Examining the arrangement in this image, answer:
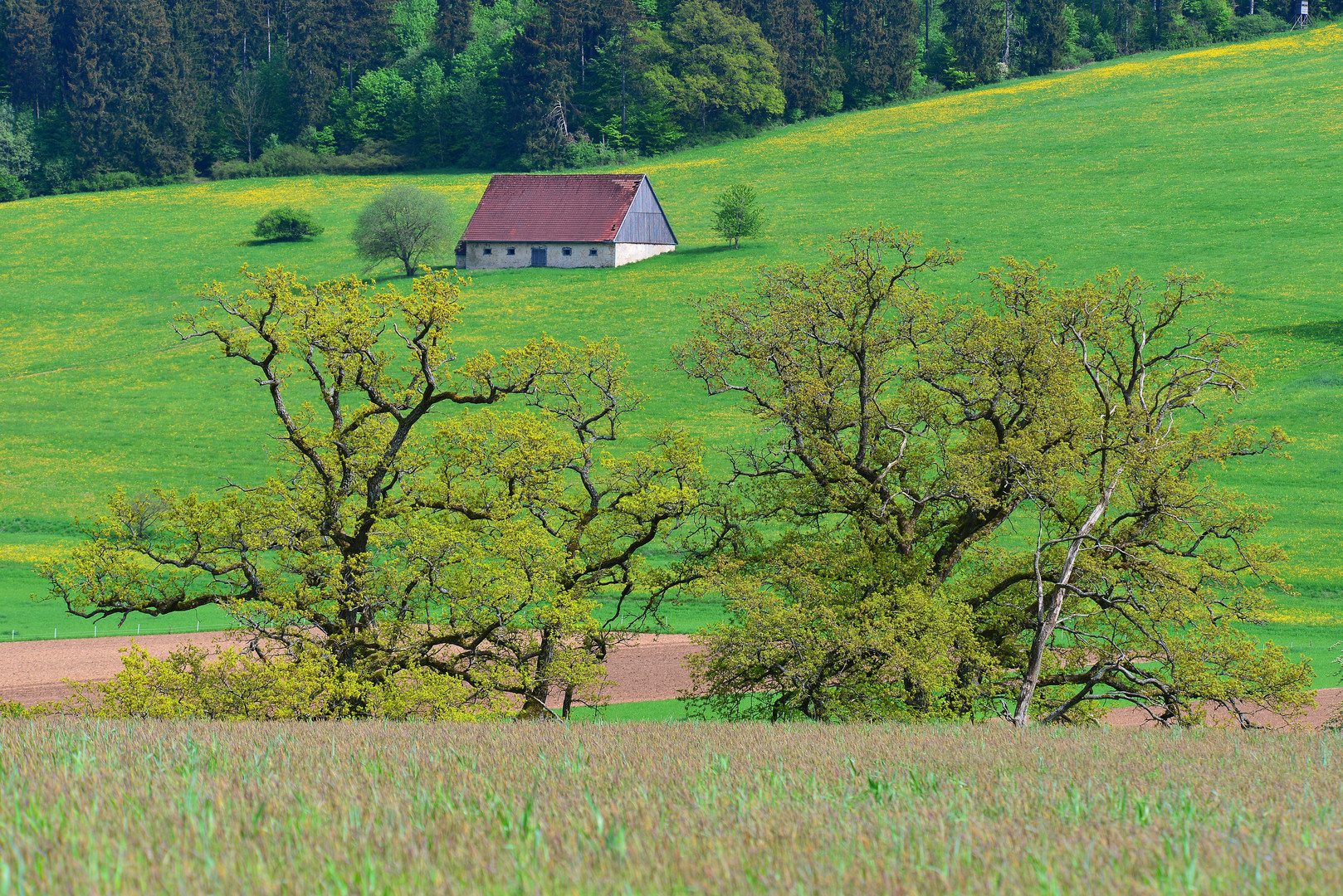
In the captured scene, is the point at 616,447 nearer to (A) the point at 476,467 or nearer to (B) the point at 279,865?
(A) the point at 476,467

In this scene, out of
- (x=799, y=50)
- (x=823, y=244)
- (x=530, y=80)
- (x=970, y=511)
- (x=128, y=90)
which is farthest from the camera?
(x=799, y=50)

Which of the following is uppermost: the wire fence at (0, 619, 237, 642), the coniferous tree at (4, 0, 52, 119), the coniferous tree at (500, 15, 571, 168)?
the coniferous tree at (4, 0, 52, 119)

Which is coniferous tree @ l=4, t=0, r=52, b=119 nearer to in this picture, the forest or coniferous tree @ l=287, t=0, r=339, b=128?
the forest

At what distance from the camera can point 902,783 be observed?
7629 mm

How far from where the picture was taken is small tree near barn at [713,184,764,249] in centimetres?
7940

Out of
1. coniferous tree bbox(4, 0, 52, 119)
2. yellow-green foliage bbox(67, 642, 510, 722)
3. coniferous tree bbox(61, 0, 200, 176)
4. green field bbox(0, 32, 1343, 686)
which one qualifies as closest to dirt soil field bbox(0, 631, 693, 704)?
green field bbox(0, 32, 1343, 686)

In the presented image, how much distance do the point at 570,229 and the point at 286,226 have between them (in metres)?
26.9

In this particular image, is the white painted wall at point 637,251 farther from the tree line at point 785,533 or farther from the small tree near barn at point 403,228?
the tree line at point 785,533

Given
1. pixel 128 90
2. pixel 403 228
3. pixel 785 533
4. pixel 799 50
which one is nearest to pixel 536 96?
pixel 799 50

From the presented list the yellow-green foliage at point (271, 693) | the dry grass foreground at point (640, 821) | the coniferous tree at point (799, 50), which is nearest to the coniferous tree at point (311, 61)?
the coniferous tree at point (799, 50)

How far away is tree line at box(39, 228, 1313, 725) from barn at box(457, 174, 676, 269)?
60.0 meters

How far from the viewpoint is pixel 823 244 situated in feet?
Answer: 239

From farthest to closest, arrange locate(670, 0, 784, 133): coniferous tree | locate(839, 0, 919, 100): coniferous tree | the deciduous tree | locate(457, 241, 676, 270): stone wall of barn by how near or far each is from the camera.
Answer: locate(839, 0, 919, 100): coniferous tree → locate(670, 0, 784, 133): coniferous tree → locate(457, 241, 676, 270): stone wall of barn → the deciduous tree

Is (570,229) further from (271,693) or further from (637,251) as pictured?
(271,693)
